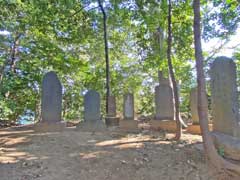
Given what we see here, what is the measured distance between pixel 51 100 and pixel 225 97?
5.40 meters

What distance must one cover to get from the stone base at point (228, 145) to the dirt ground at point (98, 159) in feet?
1.56

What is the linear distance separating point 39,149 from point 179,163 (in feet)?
10.8

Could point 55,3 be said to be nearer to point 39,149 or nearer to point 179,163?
point 39,149

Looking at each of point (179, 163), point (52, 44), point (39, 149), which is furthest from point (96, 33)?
point (179, 163)

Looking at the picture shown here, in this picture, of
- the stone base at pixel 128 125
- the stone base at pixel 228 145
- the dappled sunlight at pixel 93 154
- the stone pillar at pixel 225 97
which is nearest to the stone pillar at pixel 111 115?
the stone base at pixel 128 125

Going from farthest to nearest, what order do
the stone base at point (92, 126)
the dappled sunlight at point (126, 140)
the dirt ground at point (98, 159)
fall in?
the stone base at point (92, 126), the dappled sunlight at point (126, 140), the dirt ground at point (98, 159)

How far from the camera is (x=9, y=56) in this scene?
13.5m

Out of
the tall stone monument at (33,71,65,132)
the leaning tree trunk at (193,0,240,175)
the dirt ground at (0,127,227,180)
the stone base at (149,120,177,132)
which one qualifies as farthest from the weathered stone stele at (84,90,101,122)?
the leaning tree trunk at (193,0,240,175)

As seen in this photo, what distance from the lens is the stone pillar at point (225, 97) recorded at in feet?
21.6

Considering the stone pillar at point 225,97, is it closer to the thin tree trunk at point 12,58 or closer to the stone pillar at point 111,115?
the stone pillar at point 111,115

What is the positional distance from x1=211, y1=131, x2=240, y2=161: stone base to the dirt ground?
475 mm

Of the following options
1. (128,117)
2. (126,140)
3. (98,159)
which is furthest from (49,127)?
(98,159)

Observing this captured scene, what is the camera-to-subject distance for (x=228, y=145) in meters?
5.98

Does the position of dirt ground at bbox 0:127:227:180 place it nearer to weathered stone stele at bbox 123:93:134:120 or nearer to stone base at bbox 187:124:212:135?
stone base at bbox 187:124:212:135
